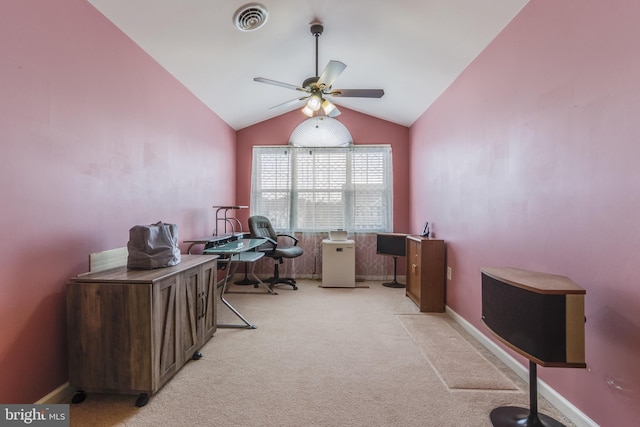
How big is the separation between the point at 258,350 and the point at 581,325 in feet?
6.78

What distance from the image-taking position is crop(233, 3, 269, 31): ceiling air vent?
2.16 metres

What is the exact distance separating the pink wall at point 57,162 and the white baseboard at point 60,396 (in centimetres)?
4

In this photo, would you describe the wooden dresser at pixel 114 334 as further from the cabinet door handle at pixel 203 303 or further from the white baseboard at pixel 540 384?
the white baseboard at pixel 540 384

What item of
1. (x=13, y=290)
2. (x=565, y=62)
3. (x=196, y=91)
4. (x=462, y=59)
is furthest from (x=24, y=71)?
(x=462, y=59)

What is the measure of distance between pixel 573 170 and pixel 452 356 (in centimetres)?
156

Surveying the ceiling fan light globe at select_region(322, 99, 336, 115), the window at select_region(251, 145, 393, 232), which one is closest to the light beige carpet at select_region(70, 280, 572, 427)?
the window at select_region(251, 145, 393, 232)

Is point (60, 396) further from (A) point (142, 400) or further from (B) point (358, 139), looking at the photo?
(B) point (358, 139)

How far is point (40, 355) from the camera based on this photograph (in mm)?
1548

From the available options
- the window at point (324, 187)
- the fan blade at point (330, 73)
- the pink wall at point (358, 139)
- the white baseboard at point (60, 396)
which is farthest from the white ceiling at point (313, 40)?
the white baseboard at point (60, 396)

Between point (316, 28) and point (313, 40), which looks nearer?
point (316, 28)

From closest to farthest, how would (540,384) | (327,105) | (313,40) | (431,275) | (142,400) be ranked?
(142,400) → (540,384) → (313,40) → (327,105) → (431,275)

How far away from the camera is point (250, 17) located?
88.6 inches

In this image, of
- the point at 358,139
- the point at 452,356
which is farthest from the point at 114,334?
the point at 358,139

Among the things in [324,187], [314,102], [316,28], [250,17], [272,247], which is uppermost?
[316,28]
